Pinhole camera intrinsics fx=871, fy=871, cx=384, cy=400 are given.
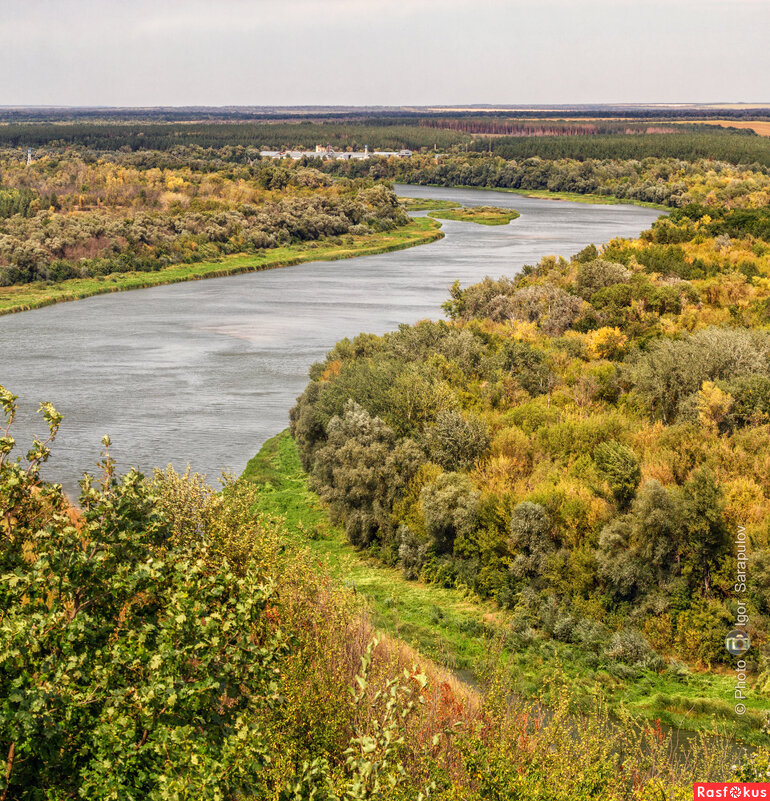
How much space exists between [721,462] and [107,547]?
13.9m

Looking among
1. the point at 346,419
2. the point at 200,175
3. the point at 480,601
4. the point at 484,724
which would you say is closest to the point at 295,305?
the point at 346,419

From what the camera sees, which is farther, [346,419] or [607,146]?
[607,146]

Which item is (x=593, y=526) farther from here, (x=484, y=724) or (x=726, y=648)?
(x=484, y=724)

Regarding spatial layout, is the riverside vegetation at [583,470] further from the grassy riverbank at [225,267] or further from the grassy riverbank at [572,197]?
the grassy riverbank at [572,197]

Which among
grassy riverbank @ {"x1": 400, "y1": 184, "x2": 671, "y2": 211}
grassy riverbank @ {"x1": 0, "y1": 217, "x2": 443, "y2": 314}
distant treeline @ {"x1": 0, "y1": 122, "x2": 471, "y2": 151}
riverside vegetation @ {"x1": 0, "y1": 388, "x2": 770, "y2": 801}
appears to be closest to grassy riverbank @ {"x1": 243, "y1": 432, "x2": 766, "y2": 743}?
riverside vegetation @ {"x1": 0, "y1": 388, "x2": 770, "y2": 801}

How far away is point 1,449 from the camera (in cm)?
704

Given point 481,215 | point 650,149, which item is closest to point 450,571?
point 481,215

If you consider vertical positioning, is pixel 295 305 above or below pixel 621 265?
below

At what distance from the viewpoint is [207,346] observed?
130 ft

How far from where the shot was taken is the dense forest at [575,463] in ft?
50.3

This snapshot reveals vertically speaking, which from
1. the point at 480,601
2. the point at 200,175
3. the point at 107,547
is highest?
the point at 200,175

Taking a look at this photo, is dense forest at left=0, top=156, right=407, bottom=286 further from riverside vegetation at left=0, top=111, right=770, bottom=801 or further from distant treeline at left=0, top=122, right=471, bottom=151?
distant treeline at left=0, top=122, right=471, bottom=151

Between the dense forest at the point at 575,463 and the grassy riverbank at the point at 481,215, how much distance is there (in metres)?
56.6

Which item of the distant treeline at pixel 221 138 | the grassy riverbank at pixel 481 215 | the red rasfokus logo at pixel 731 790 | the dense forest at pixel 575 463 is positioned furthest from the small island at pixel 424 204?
the red rasfokus logo at pixel 731 790
